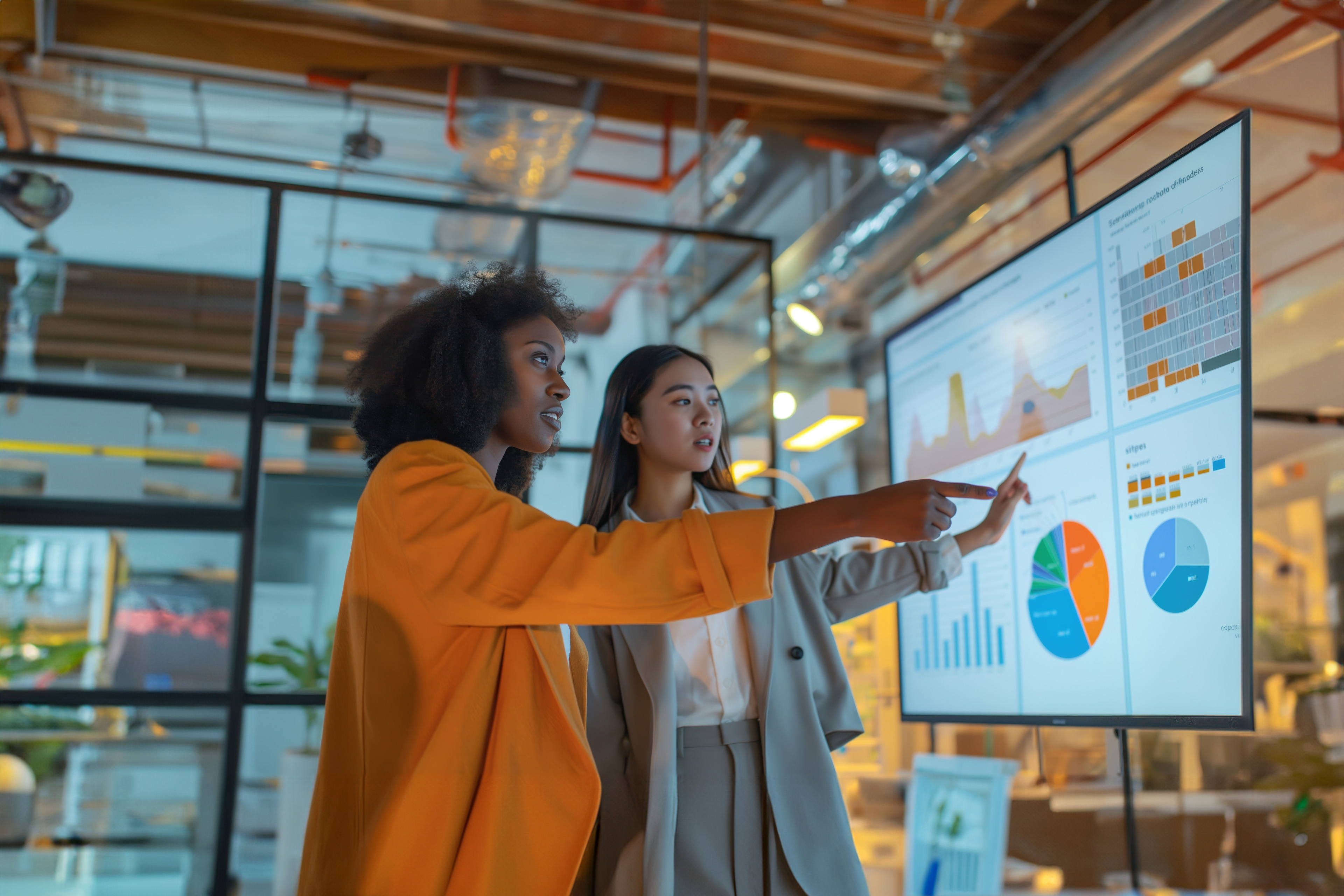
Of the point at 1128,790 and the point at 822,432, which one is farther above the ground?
the point at 822,432

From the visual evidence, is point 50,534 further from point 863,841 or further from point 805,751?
point 863,841

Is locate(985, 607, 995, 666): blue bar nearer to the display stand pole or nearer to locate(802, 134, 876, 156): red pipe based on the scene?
the display stand pole

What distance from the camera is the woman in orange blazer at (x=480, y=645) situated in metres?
1.17

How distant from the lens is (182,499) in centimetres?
339

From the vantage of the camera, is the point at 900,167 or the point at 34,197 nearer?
the point at 34,197

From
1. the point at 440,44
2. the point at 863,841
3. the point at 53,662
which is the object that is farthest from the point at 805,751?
the point at 440,44

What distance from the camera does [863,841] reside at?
3.93m

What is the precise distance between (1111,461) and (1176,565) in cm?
27

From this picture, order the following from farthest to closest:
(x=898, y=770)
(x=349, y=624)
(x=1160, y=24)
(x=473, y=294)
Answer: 1. (x=898, y=770)
2. (x=1160, y=24)
3. (x=473, y=294)
4. (x=349, y=624)

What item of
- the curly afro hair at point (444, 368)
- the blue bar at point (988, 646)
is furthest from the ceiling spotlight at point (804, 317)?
the curly afro hair at point (444, 368)

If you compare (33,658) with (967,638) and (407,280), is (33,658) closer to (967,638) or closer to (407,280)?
(407,280)

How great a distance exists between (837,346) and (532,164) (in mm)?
2701

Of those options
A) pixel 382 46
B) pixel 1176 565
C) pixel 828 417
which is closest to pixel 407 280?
pixel 382 46

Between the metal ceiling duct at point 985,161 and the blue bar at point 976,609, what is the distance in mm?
1692
